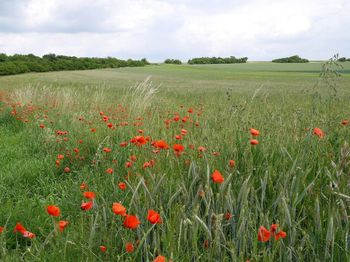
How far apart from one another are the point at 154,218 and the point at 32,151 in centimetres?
400

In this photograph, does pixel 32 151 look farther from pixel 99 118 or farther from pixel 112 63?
pixel 112 63

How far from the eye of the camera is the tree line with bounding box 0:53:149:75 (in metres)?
36.5

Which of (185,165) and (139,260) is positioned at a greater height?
(185,165)

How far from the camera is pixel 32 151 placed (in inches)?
199

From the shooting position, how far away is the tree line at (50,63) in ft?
120

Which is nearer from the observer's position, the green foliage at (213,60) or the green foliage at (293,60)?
the green foliage at (293,60)

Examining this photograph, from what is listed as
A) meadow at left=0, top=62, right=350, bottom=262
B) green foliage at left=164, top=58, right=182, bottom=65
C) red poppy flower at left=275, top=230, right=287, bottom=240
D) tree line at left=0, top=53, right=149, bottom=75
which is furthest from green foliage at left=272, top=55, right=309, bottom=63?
red poppy flower at left=275, top=230, right=287, bottom=240

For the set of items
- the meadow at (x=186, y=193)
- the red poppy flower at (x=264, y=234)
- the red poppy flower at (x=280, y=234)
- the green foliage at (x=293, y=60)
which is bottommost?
the meadow at (x=186, y=193)

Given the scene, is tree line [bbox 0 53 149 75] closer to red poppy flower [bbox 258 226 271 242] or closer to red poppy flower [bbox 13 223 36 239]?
red poppy flower [bbox 13 223 36 239]

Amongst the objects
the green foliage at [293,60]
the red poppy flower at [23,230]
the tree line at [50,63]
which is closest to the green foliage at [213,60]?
the green foliage at [293,60]

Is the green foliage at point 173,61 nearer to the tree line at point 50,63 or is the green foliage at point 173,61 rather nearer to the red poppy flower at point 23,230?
the tree line at point 50,63

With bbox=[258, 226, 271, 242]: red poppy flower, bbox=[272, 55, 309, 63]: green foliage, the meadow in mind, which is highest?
bbox=[272, 55, 309, 63]: green foliage

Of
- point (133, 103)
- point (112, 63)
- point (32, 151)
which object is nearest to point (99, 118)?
point (133, 103)

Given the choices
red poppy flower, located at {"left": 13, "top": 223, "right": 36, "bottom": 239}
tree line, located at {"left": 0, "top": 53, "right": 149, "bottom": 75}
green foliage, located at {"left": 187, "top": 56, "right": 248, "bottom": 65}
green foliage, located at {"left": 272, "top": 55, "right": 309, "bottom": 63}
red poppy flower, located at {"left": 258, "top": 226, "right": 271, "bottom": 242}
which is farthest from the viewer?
green foliage, located at {"left": 187, "top": 56, "right": 248, "bottom": 65}
